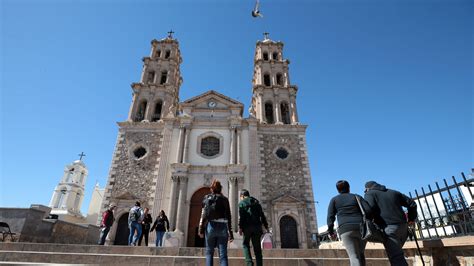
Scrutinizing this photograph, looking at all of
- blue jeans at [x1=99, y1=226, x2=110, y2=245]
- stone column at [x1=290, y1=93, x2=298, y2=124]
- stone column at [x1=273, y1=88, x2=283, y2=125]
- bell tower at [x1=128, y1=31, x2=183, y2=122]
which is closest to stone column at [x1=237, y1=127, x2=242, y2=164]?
stone column at [x1=273, y1=88, x2=283, y2=125]

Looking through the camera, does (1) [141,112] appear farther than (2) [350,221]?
Yes

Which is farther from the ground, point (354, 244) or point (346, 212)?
point (346, 212)

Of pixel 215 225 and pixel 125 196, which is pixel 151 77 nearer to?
pixel 125 196

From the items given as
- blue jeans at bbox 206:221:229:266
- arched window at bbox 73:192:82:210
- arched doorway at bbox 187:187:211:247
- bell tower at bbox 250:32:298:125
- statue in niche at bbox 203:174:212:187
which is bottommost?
blue jeans at bbox 206:221:229:266

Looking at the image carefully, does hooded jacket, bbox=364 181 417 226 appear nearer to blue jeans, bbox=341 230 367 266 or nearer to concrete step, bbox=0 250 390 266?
blue jeans, bbox=341 230 367 266

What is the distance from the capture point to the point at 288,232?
16109 millimetres

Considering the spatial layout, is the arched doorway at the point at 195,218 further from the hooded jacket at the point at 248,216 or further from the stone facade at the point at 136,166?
the hooded jacket at the point at 248,216

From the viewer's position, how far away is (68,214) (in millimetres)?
31625

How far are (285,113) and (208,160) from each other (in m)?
8.68

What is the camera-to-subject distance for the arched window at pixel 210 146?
18.8 meters

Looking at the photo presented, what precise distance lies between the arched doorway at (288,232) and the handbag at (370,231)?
13.0 metres

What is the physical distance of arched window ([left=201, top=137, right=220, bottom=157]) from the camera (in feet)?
61.5

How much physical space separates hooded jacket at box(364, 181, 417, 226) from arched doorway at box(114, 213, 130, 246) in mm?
15418

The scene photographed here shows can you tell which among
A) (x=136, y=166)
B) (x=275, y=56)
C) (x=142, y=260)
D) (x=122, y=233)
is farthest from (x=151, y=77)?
(x=142, y=260)
